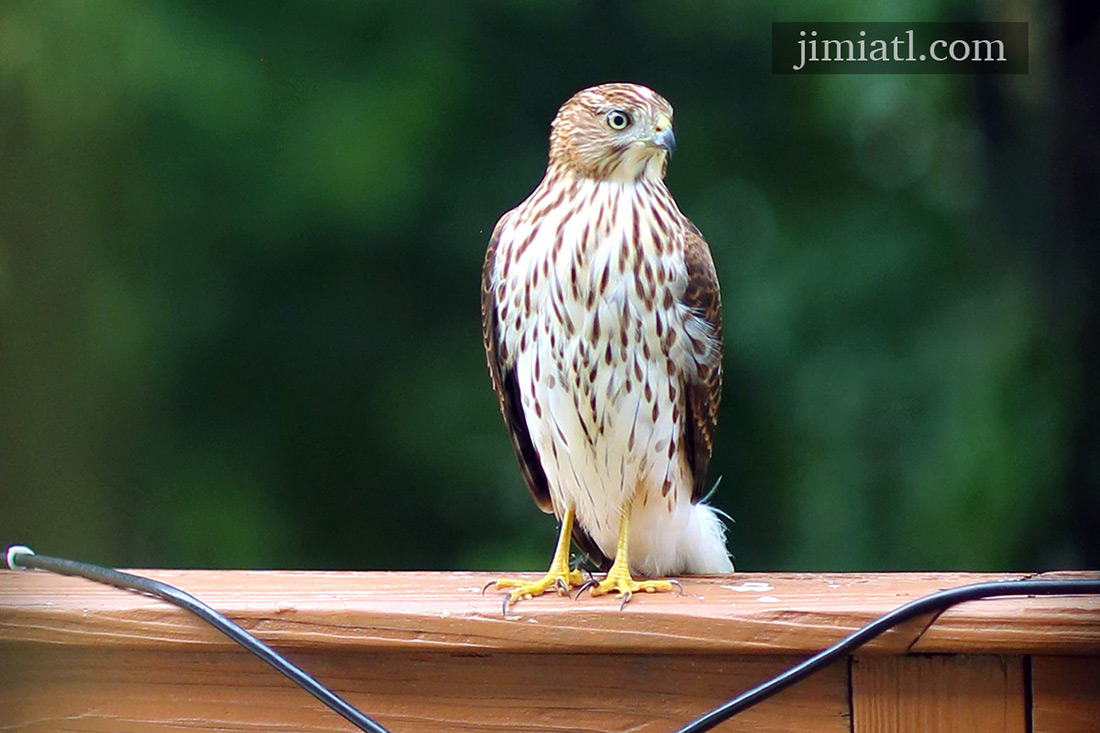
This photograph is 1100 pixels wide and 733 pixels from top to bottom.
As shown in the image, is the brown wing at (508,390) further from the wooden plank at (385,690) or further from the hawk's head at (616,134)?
the wooden plank at (385,690)

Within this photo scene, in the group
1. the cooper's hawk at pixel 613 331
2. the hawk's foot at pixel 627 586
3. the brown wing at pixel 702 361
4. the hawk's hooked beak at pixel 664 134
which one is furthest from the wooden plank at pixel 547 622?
the hawk's hooked beak at pixel 664 134

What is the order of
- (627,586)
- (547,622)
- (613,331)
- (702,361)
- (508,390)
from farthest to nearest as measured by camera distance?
(508,390) < (702,361) < (613,331) < (627,586) < (547,622)

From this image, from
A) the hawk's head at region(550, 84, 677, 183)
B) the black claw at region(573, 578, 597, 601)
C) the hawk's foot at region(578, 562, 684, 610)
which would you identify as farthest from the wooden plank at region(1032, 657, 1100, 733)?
the hawk's head at region(550, 84, 677, 183)

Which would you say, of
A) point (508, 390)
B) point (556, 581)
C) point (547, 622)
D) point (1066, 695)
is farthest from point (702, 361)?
point (1066, 695)

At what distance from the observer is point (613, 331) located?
1.71 m

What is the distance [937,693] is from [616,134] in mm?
895

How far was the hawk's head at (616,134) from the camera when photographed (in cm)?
176

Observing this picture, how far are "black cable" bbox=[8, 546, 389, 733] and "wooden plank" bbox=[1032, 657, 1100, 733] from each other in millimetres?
573

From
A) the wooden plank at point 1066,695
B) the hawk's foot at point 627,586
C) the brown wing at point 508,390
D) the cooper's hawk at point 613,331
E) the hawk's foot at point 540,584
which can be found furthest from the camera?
the brown wing at point 508,390

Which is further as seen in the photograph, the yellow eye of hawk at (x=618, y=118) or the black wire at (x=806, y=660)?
the yellow eye of hawk at (x=618, y=118)

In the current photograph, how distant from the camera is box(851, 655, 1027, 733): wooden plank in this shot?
114cm

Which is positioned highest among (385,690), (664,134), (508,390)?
(664,134)

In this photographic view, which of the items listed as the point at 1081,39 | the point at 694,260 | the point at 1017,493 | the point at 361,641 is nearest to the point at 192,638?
the point at 361,641

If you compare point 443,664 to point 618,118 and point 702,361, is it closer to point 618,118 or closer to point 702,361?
point 702,361
